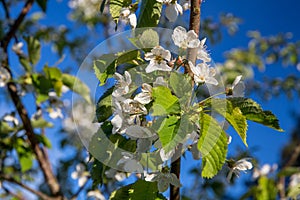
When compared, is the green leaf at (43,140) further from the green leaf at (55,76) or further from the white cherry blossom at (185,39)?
the white cherry blossom at (185,39)

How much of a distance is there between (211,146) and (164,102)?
4.5 inches

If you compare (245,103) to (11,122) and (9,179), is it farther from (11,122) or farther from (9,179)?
(11,122)

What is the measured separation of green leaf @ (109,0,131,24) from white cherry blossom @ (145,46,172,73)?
155 mm

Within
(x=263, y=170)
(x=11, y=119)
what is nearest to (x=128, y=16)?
(x=11, y=119)

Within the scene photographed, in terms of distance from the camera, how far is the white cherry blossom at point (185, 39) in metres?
0.80

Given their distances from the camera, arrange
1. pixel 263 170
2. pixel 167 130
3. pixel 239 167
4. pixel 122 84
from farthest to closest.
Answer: pixel 263 170, pixel 239 167, pixel 122 84, pixel 167 130

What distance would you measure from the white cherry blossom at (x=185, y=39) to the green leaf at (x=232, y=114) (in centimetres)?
11

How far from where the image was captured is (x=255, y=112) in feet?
2.76

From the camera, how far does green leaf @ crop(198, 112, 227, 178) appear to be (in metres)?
0.78

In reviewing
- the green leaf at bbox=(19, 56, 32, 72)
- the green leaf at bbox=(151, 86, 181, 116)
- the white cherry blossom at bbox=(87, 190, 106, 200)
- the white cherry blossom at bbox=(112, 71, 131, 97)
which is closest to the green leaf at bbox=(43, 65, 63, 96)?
the green leaf at bbox=(19, 56, 32, 72)

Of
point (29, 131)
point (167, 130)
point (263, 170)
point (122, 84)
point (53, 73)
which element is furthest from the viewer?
point (263, 170)

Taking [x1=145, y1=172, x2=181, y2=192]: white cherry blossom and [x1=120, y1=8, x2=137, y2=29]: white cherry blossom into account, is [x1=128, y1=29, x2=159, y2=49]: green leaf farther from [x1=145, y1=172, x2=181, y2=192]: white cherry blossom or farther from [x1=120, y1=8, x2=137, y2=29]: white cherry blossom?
[x1=145, y1=172, x2=181, y2=192]: white cherry blossom

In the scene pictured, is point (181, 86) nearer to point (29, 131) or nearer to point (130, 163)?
point (130, 163)

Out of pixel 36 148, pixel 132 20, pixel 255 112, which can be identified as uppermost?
pixel 132 20
